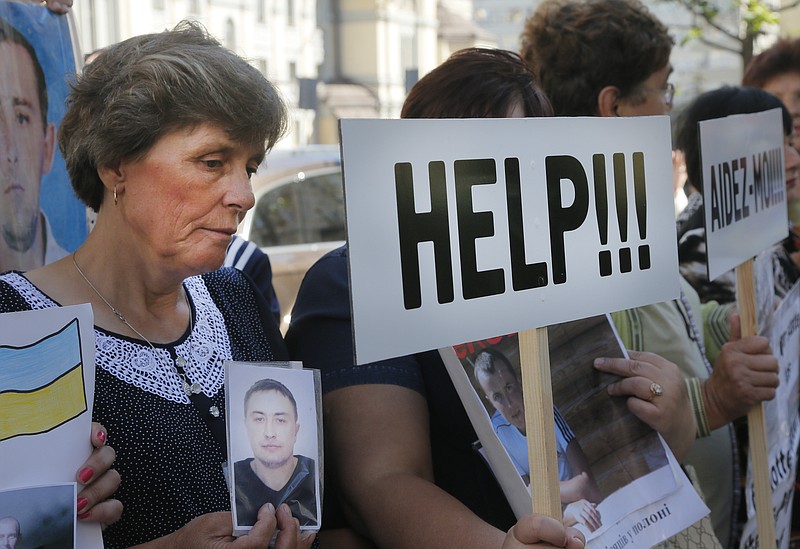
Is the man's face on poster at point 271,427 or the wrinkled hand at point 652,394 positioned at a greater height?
the man's face on poster at point 271,427

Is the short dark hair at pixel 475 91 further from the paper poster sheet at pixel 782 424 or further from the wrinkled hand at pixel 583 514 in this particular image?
the paper poster sheet at pixel 782 424

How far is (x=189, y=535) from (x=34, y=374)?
344 mm

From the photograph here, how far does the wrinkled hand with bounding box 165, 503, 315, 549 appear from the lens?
1.57m

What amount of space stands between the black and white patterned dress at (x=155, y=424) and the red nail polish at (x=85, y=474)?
0.18 metres

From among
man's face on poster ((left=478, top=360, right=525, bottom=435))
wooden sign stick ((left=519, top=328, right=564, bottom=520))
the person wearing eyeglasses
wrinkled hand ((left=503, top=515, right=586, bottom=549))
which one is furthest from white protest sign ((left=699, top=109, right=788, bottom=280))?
wrinkled hand ((left=503, top=515, right=586, bottom=549))

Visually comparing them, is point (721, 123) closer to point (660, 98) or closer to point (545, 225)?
point (660, 98)

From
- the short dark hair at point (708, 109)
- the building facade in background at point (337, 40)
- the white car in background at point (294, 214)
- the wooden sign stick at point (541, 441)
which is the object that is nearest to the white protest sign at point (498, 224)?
the wooden sign stick at point (541, 441)

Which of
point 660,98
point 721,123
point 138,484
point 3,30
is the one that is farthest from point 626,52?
point 138,484

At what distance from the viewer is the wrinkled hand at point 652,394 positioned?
2.04 metres

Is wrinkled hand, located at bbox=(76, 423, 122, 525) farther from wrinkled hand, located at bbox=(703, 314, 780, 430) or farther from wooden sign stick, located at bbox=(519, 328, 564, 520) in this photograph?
wrinkled hand, located at bbox=(703, 314, 780, 430)

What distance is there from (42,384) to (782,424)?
2297mm

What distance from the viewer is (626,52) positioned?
298cm

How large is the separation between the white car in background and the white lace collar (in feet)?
13.5

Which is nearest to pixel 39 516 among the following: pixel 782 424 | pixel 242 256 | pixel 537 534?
pixel 537 534
